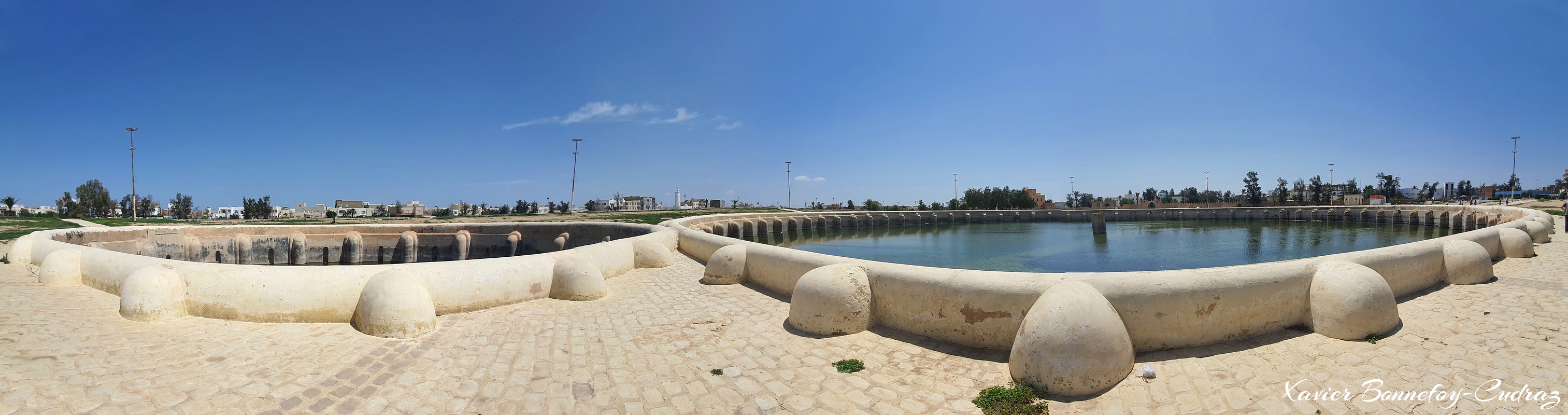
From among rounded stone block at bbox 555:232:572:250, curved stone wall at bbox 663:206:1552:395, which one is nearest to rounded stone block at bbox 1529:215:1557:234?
curved stone wall at bbox 663:206:1552:395

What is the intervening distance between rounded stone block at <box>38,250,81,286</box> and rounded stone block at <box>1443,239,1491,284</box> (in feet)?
68.4

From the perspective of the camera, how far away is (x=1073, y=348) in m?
3.97

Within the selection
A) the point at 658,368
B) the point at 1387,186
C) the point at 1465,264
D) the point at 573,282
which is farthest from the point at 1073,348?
the point at 1387,186

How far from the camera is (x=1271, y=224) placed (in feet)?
144

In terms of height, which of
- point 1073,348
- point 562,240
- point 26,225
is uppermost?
point 26,225

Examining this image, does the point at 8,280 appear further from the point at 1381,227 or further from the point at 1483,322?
the point at 1381,227

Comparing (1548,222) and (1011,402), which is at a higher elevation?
(1548,222)

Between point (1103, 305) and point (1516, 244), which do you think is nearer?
point (1103, 305)

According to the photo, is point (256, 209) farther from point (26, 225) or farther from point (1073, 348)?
point (1073, 348)

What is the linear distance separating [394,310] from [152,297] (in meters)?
3.05

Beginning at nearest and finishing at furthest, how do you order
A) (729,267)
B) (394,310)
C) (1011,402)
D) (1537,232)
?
1. (1011,402)
2. (394,310)
3. (729,267)
4. (1537,232)

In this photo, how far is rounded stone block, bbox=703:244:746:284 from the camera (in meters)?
8.95

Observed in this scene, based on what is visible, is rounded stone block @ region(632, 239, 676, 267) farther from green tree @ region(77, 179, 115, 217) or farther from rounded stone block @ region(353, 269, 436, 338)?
green tree @ region(77, 179, 115, 217)

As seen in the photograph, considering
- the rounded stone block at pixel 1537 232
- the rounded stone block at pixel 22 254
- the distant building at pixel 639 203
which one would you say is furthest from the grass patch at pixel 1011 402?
the distant building at pixel 639 203
